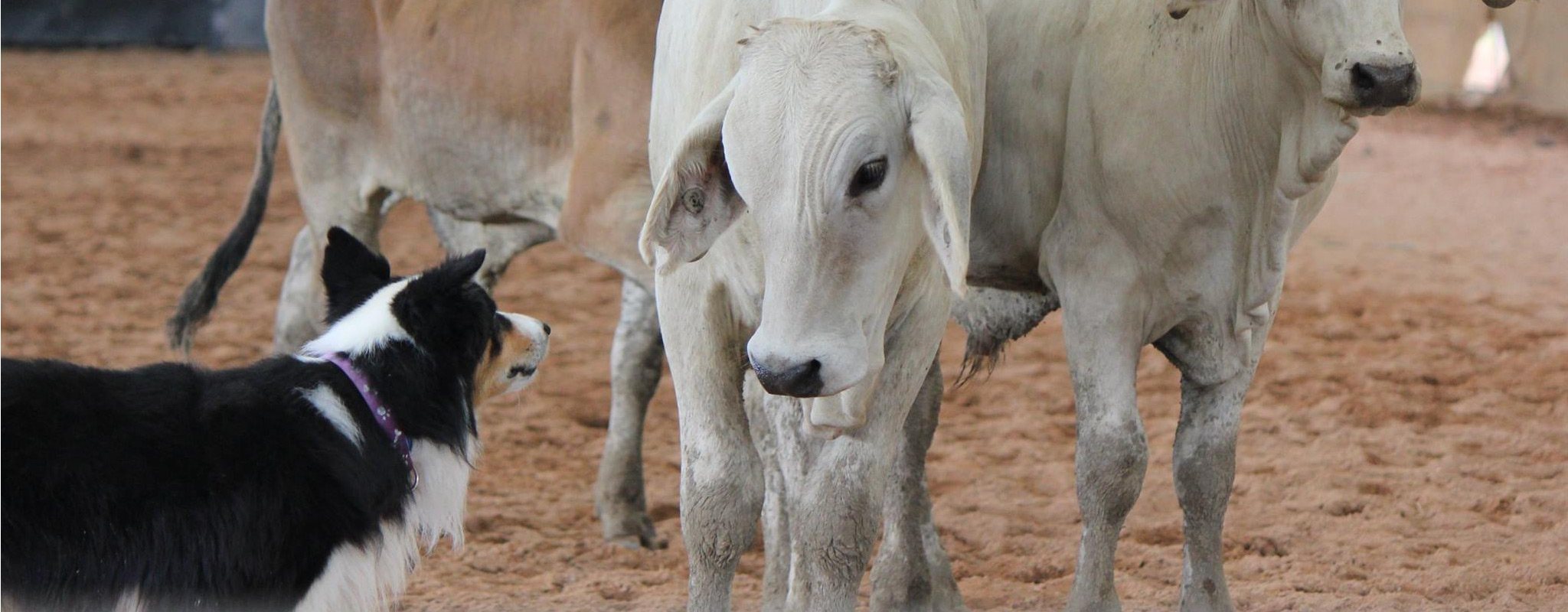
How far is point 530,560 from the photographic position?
446 centimetres

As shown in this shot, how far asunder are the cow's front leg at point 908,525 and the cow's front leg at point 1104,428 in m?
0.59

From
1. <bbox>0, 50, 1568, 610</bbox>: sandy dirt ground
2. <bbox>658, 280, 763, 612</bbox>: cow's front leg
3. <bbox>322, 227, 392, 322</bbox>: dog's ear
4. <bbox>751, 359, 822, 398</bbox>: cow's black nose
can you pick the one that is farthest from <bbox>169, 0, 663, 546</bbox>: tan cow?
<bbox>751, 359, 822, 398</bbox>: cow's black nose

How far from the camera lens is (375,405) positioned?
11.0 feet

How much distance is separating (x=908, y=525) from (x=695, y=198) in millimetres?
1533

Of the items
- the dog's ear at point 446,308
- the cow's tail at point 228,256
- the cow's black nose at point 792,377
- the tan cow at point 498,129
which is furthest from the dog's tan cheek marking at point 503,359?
the cow's tail at point 228,256

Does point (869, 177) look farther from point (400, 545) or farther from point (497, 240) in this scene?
point (497, 240)

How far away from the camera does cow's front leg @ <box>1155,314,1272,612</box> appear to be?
11.5 feet

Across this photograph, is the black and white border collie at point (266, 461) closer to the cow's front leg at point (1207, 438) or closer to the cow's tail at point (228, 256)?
the cow's front leg at point (1207, 438)

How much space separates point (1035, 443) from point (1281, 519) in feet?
3.55

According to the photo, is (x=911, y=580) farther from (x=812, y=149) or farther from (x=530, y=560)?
(x=812, y=149)

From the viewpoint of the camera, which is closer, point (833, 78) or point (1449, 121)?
point (833, 78)

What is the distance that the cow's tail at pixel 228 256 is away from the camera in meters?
5.68

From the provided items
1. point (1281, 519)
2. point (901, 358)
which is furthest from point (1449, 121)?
point (901, 358)

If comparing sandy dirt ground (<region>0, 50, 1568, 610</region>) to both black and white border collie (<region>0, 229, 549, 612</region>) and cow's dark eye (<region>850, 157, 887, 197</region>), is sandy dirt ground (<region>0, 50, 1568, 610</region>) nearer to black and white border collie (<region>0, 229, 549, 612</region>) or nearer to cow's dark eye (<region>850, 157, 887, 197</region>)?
black and white border collie (<region>0, 229, 549, 612</region>)
